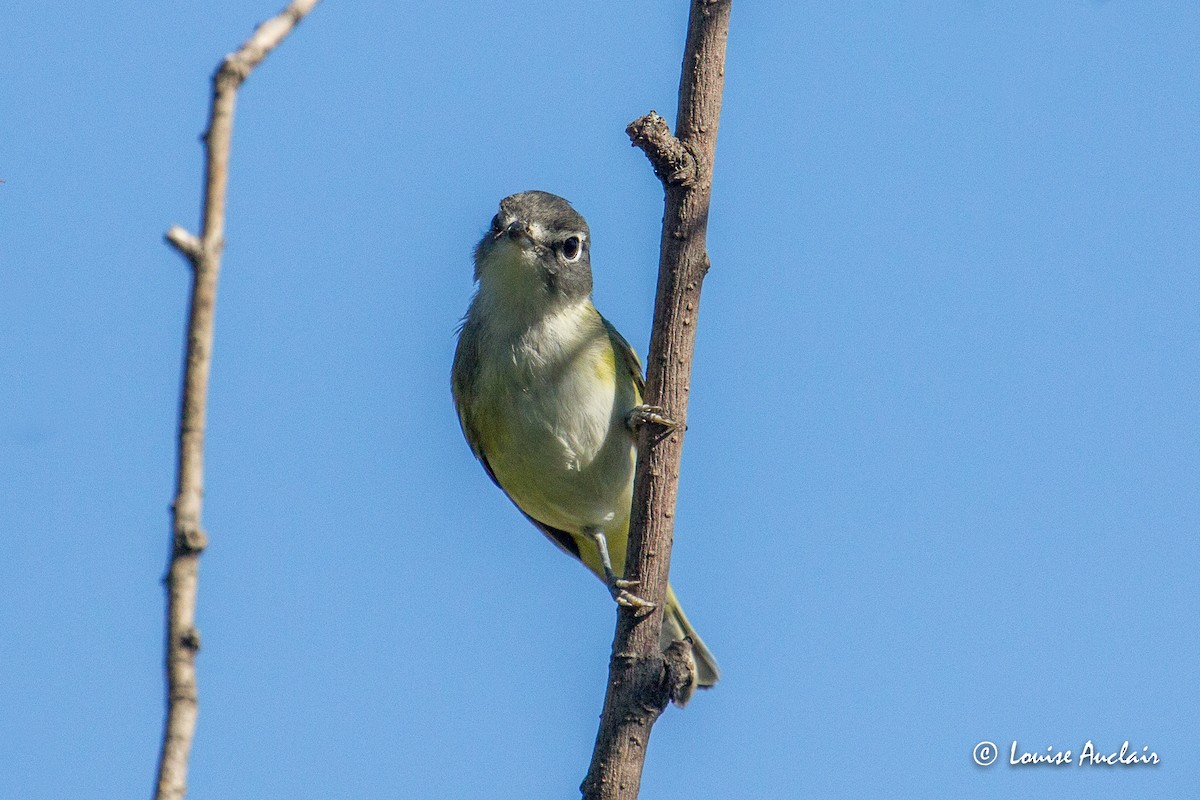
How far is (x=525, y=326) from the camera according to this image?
679 centimetres

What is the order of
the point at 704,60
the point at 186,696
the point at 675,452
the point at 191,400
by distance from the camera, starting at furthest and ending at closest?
the point at 675,452, the point at 704,60, the point at 186,696, the point at 191,400

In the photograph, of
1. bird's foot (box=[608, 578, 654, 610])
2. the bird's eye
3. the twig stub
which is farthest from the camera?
the bird's eye

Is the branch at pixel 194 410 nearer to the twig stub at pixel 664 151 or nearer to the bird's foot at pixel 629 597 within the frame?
the twig stub at pixel 664 151

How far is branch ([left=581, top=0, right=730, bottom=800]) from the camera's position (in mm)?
4793

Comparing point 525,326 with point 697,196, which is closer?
point 697,196

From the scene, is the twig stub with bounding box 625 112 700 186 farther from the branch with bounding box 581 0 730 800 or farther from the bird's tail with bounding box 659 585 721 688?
the bird's tail with bounding box 659 585 721 688

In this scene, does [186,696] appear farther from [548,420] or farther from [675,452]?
[548,420]

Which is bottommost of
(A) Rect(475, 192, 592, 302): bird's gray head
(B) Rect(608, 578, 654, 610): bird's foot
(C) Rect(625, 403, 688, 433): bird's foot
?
(B) Rect(608, 578, 654, 610): bird's foot

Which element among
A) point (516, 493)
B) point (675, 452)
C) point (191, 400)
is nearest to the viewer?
point (191, 400)

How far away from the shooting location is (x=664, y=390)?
5.15 meters

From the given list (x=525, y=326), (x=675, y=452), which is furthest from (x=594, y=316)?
(x=675, y=452)

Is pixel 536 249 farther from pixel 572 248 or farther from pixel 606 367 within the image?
pixel 606 367

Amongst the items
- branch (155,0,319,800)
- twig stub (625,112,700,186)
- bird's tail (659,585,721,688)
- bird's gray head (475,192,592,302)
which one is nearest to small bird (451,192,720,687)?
bird's gray head (475,192,592,302)

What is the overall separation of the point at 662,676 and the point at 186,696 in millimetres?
3425
